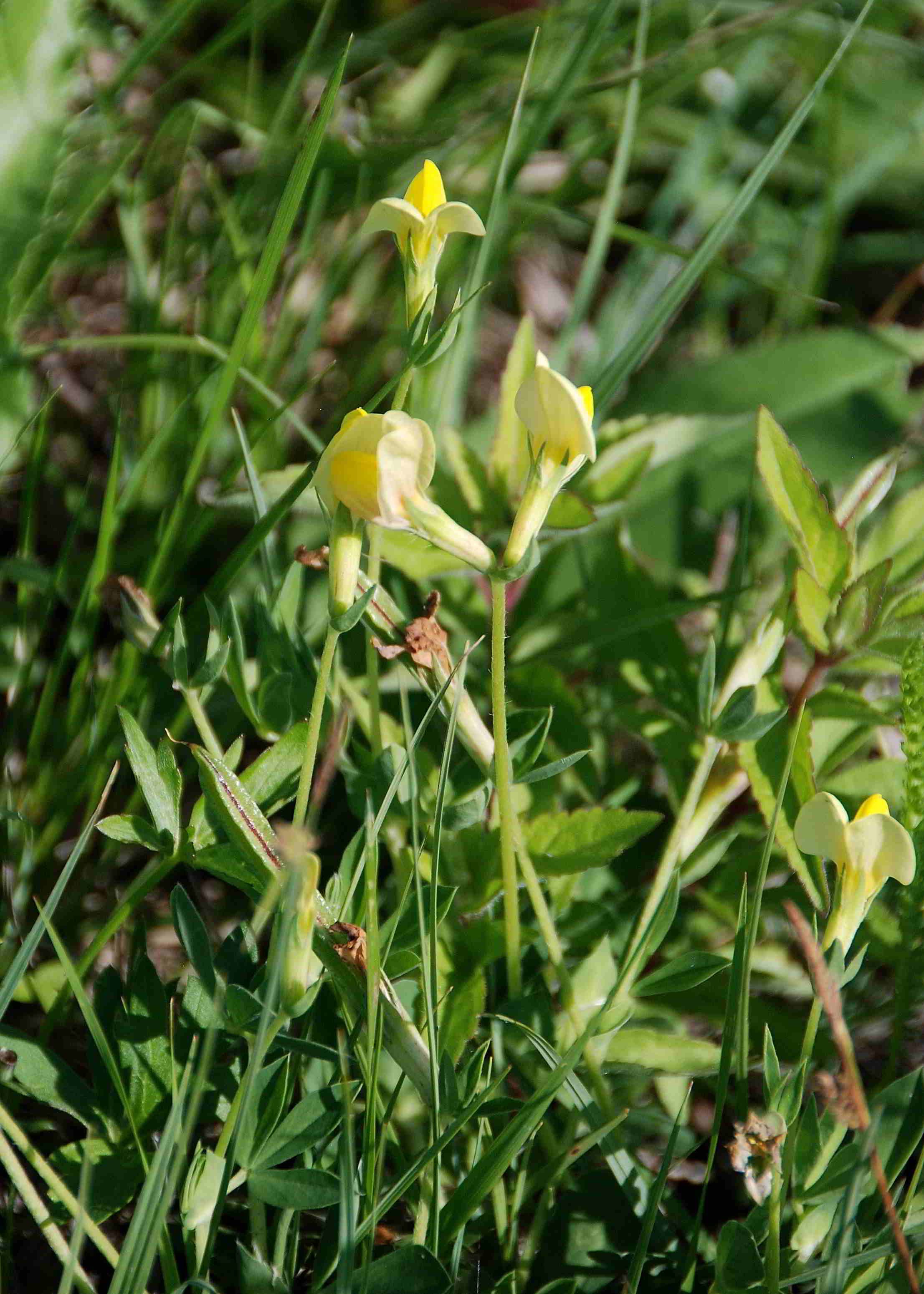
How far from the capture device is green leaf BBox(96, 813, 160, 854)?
954 millimetres

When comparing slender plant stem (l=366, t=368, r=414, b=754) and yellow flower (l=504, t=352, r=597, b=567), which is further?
slender plant stem (l=366, t=368, r=414, b=754)

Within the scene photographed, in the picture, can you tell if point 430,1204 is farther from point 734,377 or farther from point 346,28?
point 346,28

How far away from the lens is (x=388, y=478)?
799mm

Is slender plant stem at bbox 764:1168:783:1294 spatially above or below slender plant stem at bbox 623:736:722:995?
below

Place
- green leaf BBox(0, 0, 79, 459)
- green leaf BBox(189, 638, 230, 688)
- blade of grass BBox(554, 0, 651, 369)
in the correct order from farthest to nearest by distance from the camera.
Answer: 1. blade of grass BBox(554, 0, 651, 369)
2. green leaf BBox(0, 0, 79, 459)
3. green leaf BBox(189, 638, 230, 688)

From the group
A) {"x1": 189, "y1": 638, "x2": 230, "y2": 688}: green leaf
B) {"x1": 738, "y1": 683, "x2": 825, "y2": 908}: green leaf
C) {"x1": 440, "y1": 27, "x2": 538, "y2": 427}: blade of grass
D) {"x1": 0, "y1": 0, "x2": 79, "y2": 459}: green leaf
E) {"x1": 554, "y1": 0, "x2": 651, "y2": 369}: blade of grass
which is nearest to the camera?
{"x1": 189, "y1": 638, "x2": 230, "y2": 688}: green leaf

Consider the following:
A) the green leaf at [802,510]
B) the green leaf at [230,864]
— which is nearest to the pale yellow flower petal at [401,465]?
the green leaf at [230,864]

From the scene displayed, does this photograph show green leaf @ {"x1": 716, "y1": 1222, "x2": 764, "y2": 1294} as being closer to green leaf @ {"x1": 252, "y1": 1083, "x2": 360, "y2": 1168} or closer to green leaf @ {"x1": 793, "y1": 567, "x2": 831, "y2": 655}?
green leaf @ {"x1": 252, "y1": 1083, "x2": 360, "y2": 1168}

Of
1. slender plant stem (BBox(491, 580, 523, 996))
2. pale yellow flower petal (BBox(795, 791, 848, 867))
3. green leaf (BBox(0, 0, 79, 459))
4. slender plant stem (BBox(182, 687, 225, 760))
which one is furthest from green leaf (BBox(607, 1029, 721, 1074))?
green leaf (BBox(0, 0, 79, 459))

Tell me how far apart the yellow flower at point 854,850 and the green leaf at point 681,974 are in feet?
0.34

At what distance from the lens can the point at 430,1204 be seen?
2.94 ft

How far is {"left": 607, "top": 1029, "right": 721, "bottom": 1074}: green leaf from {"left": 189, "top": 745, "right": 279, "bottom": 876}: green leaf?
41 cm

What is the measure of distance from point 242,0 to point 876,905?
81.7 inches

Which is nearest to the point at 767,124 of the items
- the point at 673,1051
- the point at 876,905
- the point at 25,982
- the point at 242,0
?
the point at 242,0
